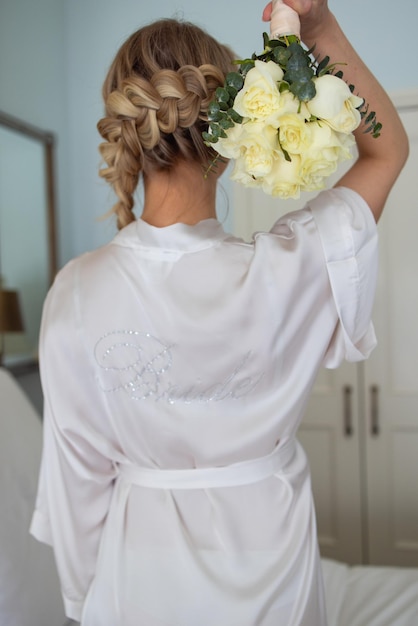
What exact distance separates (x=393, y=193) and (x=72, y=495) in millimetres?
1671

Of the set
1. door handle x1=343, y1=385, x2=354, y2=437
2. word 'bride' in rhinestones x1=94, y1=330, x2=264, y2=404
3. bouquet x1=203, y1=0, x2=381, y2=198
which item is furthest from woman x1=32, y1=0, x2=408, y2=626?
door handle x1=343, y1=385, x2=354, y2=437

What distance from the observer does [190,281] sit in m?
0.71

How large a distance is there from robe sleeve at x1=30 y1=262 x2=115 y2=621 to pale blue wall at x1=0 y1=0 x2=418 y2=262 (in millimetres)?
489

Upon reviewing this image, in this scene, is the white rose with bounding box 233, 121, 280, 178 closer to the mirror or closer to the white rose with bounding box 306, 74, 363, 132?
the white rose with bounding box 306, 74, 363, 132

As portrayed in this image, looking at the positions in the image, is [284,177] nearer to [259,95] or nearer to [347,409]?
[259,95]

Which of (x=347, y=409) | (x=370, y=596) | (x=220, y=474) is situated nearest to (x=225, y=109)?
(x=220, y=474)

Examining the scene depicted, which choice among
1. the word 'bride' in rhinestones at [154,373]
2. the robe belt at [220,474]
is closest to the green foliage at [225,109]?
the word 'bride' in rhinestones at [154,373]

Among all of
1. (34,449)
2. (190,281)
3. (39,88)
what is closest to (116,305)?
(190,281)

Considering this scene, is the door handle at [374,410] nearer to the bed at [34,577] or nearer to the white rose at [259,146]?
the bed at [34,577]

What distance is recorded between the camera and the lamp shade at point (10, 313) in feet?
6.34

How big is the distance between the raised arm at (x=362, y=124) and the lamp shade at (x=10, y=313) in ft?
4.78

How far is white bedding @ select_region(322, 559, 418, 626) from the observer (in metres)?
1.17

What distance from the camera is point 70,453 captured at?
0.80m

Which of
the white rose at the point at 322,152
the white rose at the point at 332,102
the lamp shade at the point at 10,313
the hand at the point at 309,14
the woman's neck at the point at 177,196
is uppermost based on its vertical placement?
the hand at the point at 309,14
